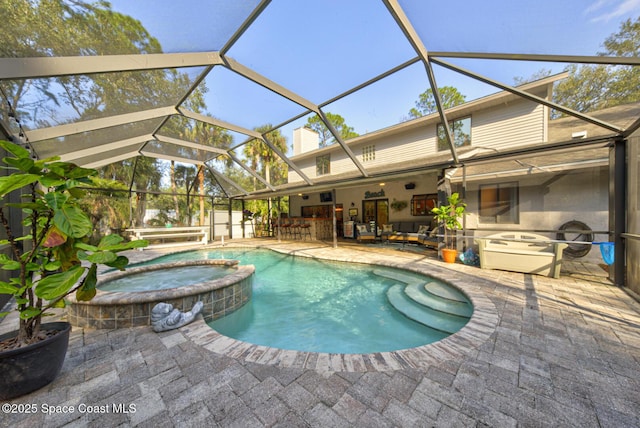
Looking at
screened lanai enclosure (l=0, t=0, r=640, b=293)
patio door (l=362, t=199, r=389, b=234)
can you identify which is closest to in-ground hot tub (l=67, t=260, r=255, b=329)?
screened lanai enclosure (l=0, t=0, r=640, b=293)

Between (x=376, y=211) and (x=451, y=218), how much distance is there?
5.81 metres

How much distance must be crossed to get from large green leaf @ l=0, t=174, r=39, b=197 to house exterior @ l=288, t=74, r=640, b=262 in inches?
271

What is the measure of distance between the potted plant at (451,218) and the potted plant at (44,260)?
6208mm

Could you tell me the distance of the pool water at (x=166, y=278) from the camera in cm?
438

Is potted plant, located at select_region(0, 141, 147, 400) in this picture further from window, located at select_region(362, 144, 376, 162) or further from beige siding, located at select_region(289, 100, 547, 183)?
window, located at select_region(362, 144, 376, 162)

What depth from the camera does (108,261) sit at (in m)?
1.76

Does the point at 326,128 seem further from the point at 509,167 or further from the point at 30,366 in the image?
the point at 30,366

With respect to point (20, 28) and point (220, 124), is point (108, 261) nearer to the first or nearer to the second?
point (20, 28)

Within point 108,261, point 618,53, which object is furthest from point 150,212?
point 618,53

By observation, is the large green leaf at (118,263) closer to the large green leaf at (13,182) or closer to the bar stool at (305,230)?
the large green leaf at (13,182)

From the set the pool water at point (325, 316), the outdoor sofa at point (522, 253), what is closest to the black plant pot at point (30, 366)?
the pool water at point (325, 316)

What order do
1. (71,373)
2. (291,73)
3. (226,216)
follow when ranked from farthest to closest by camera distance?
1. (226,216)
2. (291,73)
3. (71,373)

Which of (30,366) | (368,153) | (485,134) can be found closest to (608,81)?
(485,134)

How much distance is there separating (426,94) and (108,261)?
2078 centimetres
